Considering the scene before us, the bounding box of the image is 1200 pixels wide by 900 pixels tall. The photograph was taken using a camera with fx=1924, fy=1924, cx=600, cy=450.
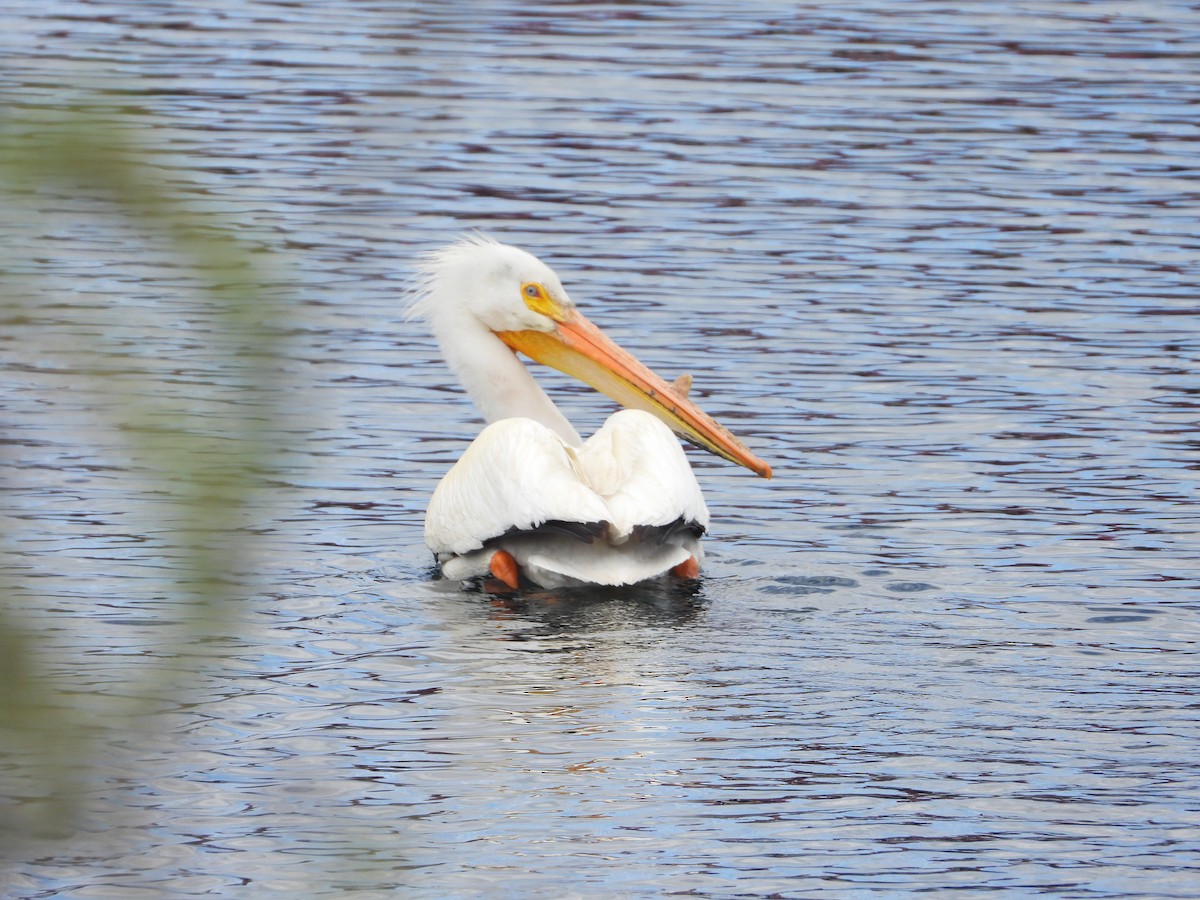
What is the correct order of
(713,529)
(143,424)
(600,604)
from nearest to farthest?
1. (143,424)
2. (600,604)
3. (713,529)

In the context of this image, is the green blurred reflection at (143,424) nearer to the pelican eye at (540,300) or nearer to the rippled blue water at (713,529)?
the rippled blue water at (713,529)

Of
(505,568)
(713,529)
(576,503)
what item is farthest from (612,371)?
(576,503)

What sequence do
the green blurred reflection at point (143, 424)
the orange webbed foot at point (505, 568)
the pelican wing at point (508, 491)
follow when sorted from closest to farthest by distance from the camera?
1. the green blurred reflection at point (143, 424)
2. the pelican wing at point (508, 491)
3. the orange webbed foot at point (505, 568)

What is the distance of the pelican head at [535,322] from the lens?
737 centimetres

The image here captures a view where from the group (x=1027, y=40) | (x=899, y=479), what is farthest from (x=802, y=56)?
(x=899, y=479)

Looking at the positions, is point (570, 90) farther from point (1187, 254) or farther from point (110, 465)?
point (110, 465)

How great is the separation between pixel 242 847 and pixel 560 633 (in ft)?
6.34

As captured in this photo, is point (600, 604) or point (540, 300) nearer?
point (600, 604)

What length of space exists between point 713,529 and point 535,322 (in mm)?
1067

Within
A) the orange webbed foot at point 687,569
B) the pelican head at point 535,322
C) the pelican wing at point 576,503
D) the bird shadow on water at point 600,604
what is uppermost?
the pelican head at point 535,322

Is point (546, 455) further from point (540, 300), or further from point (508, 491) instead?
point (540, 300)

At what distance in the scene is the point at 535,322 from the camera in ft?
24.7

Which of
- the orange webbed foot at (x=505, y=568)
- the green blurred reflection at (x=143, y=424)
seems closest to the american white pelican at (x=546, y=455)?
the orange webbed foot at (x=505, y=568)

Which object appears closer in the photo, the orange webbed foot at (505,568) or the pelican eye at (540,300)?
the orange webbed foot at (505,568)
